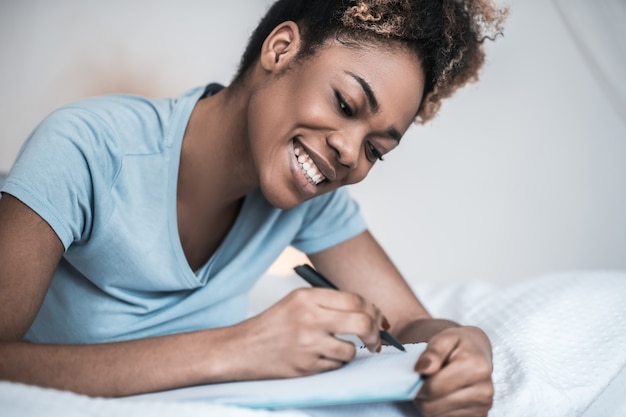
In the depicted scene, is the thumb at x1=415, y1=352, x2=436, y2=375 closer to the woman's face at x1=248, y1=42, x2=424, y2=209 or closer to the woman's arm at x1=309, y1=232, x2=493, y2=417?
the woman's arm at x1=309, y1=232, x2=493, y2=417

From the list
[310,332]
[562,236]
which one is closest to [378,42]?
[310,332]

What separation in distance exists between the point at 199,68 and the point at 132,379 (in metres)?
1.45

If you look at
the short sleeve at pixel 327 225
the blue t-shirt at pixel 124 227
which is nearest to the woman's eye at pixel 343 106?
the blue t-shirt at pixel 124 227

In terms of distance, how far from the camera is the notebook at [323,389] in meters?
0.70

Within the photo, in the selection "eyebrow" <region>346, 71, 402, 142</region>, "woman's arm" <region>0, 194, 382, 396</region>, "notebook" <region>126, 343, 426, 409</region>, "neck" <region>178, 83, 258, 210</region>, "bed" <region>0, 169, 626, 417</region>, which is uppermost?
"neck" <region>178, 83, 258, 210</region>

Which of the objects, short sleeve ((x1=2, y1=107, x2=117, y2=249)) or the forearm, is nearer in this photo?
the forearm

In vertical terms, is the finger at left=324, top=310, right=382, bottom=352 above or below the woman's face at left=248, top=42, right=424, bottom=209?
below

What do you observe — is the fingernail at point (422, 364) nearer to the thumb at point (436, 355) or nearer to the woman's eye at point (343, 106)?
the thumb at point (436, 355)

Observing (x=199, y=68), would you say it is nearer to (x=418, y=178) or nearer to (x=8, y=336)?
(x=418, y=178)

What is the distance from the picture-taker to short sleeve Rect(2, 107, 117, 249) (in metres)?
0.89

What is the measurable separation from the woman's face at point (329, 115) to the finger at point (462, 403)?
37 cm

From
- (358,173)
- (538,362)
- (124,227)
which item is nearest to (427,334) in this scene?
(538,362)

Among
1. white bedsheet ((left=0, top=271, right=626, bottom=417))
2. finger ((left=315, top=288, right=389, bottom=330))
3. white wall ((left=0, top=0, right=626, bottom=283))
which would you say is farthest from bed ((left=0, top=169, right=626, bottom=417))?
white wall ((left=0, top=0, right=626, bottom=283))

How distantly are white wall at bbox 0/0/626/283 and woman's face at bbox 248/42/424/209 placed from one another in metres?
0.96
